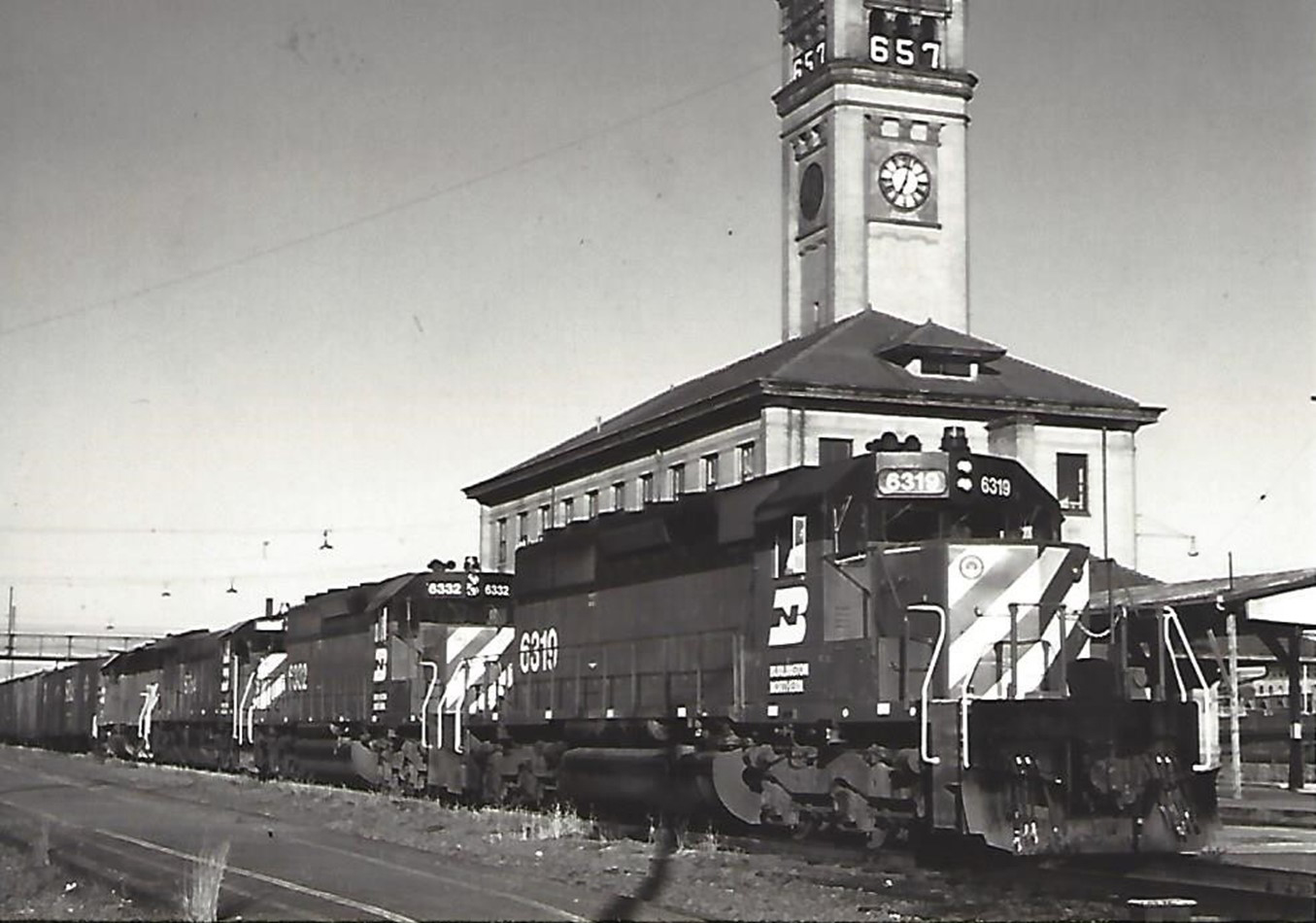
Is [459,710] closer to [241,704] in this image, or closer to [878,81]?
[241,704]

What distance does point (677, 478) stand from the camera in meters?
60.7

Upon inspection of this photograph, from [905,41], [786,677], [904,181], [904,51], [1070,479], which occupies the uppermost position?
[905,41]

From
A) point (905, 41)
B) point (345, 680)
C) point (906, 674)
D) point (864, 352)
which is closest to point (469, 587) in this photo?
point (345, 680)

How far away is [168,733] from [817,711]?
32583 mm

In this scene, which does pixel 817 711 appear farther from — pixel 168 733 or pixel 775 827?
pixel 168 733

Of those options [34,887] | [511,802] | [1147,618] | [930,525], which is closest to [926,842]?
[930,525]

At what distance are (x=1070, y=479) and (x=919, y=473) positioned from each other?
44.1 m

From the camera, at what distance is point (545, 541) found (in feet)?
80.6

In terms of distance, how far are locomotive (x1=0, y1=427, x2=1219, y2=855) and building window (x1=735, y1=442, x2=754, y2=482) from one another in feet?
99.8

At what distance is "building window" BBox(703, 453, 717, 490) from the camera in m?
58.4

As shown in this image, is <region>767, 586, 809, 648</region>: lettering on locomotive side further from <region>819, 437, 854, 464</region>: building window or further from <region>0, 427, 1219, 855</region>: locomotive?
<region>819, 437, 854, 464</region>: building window

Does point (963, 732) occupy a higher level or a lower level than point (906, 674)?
lower

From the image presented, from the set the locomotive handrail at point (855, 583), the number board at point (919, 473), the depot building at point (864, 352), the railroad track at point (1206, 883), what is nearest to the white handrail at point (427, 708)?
the locomotive handrail at point (855, 583)

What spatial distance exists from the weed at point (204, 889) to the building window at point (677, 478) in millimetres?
44123
